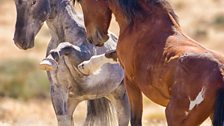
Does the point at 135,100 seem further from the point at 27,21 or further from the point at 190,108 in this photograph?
the point at 27,21

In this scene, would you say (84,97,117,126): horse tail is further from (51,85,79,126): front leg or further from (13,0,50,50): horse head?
(13,0,50,50): horse head

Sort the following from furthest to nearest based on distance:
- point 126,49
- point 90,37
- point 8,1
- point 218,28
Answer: point 8,1 < point 218,28 < point 90,37 < point 126,49

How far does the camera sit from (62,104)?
9305 millimetres

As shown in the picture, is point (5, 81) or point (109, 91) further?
point (5, 81)

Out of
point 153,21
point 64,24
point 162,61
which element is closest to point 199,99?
point 162,61

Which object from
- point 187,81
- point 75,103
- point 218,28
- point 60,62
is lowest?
point 218,28

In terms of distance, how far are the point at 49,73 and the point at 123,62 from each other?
1991 millimetres

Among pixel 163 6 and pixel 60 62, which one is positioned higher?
pixel 163 6

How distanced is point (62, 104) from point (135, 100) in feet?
5.96

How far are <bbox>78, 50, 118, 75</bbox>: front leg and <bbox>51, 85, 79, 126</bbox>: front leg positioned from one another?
36 cm

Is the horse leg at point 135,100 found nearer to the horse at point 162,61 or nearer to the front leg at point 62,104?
the horse at point 162,61

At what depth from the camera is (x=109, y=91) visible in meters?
9.48

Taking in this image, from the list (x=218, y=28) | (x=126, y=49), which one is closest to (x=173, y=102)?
(x=126, y=49)

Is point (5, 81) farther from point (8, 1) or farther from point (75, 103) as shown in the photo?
point (8, 1)
